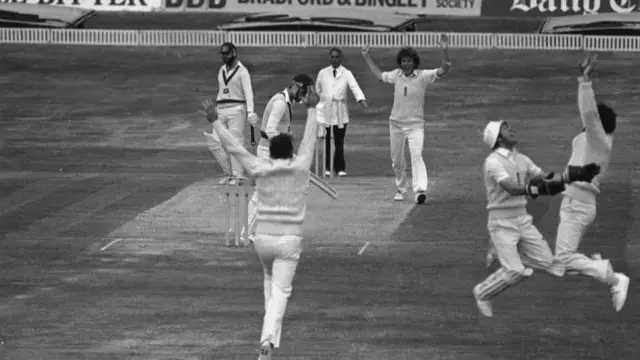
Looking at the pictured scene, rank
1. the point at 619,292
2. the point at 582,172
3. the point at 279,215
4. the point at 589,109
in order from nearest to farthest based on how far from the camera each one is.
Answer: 1. the point at 279,215
2. the point at 582,172
3. the point at 589,109
4. the point at 619,292

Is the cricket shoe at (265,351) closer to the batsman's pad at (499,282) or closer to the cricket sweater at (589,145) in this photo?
the batsman's pad at (499,282)

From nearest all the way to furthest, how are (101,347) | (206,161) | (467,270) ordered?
(101,347) < (467,270) < (206,161)

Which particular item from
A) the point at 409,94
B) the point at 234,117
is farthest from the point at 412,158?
the point at 234,117

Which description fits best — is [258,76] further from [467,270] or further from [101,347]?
[101,347]

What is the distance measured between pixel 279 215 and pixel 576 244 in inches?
131

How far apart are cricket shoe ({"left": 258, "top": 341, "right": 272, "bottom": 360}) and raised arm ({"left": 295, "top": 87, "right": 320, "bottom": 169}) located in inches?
64.1

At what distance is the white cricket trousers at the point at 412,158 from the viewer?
2380cm

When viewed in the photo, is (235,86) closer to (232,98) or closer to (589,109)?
(232,98)

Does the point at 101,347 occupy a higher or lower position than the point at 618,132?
higher

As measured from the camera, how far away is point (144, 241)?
20.8 metres

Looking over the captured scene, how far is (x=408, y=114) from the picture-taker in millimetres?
23953

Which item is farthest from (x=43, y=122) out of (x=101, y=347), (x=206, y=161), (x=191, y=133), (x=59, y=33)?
(x=101, y=347)

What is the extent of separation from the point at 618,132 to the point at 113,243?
1400cm

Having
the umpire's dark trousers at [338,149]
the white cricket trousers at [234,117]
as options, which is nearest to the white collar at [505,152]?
the white cricket trousers at [234,117]
